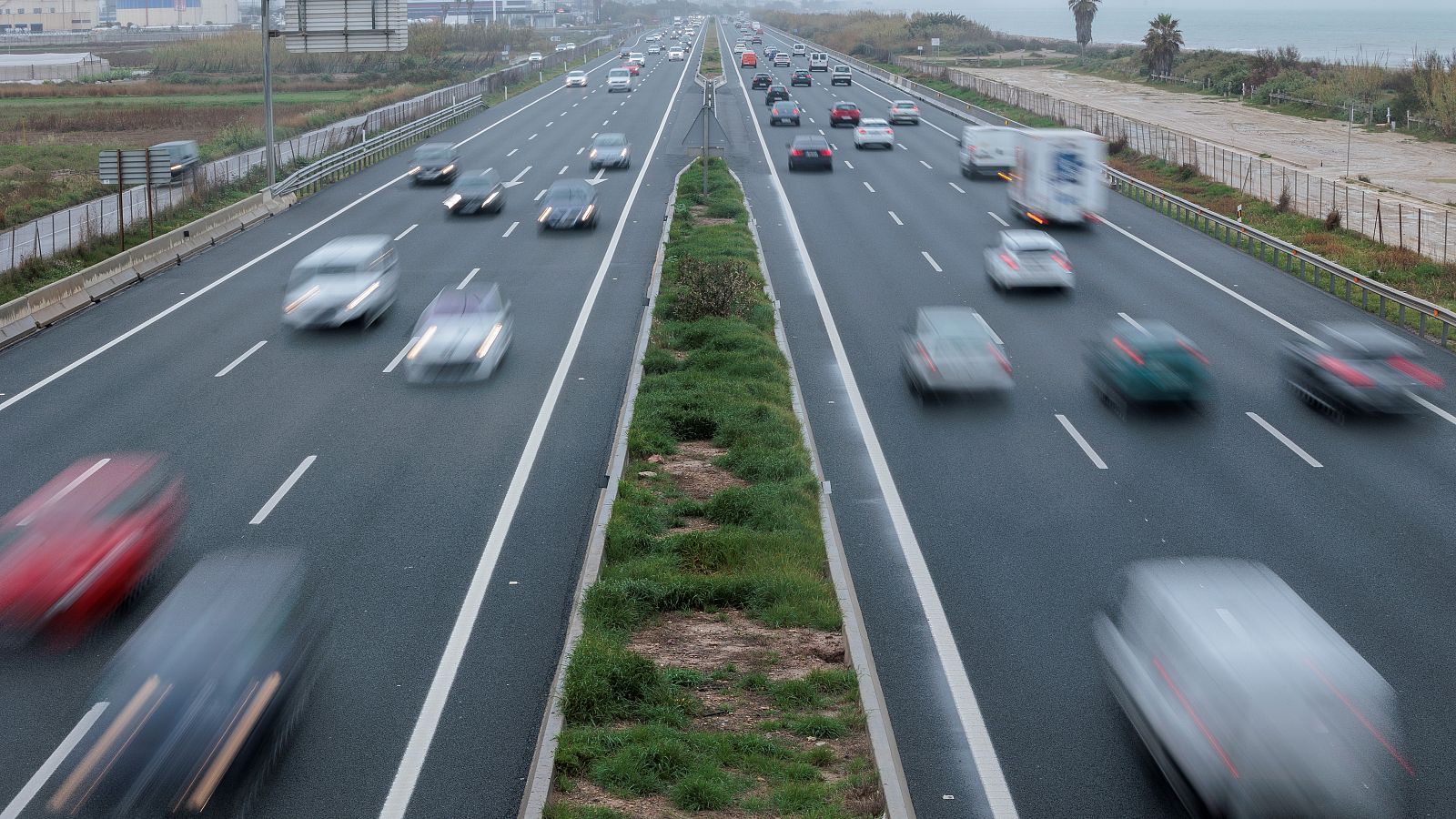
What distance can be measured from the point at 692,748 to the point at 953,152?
50.4 meters

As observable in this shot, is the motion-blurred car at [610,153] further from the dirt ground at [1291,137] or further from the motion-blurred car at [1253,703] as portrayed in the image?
the motion-blurred car at [1253,703]

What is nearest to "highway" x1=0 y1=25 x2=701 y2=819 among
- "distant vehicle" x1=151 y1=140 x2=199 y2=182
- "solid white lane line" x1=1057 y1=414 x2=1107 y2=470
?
"solid white lane line" x1=1057 y1=414 x2=1107 y2=470

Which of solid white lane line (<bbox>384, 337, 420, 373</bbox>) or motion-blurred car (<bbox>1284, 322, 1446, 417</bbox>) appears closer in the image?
motion-blurred car (<bbox>1284, 322, 1446, 417</bbox>)

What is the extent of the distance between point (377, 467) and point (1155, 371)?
11.9 meters

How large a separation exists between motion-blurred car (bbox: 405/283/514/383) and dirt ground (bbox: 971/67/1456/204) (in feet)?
126

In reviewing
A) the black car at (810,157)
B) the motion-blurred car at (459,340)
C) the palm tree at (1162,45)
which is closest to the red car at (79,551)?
the motion-blurred car at (459,340)

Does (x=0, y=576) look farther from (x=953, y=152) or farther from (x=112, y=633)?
(x=953, y=152)

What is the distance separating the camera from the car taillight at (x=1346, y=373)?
20.7 metres

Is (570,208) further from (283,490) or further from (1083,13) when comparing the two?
(1083,13)

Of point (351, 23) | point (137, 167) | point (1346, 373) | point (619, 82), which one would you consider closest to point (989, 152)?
point (351, 23)

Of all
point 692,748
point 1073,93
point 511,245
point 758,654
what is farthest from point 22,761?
point 1073,93

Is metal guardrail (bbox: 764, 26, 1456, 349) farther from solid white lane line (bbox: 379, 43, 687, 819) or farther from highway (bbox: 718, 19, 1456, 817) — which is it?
solid white lane line (bbox: 379, 43, 687, 819)

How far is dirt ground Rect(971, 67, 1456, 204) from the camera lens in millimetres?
55031

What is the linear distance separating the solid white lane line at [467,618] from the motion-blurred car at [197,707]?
106 centimetres
